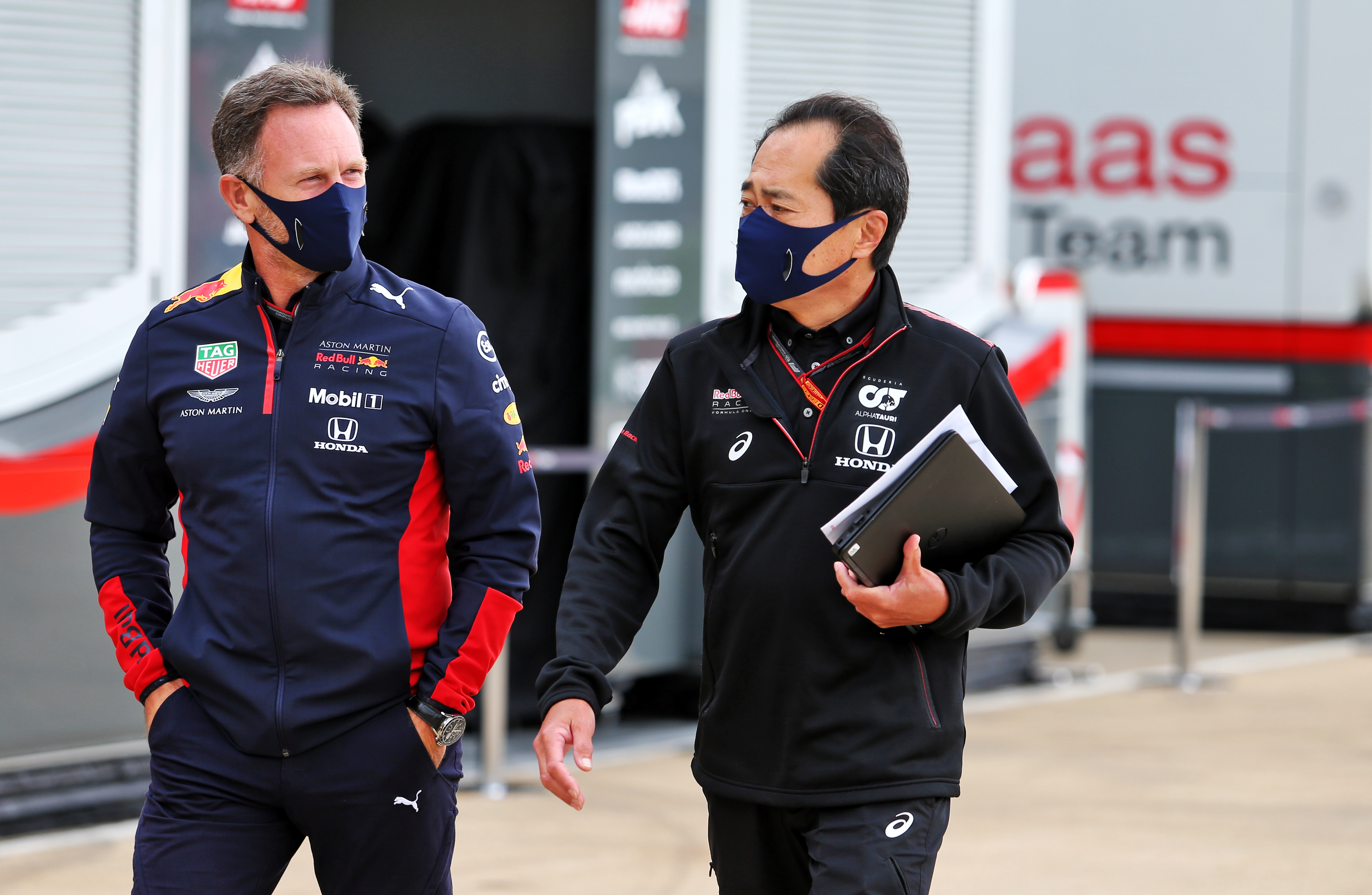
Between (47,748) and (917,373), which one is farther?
(47,748)

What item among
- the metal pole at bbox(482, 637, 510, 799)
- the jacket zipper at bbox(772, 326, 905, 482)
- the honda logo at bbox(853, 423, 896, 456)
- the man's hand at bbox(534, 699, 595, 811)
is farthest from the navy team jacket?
the metal pole at bbox(482, 637, 510, 799)

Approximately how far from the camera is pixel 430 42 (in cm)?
699

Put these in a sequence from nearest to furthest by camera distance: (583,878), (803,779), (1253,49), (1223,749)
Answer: (803,779) < (583,878) < (1223,749) < (1253,49)

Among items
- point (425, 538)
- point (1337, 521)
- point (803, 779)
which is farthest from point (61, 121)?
point (1337, 521)

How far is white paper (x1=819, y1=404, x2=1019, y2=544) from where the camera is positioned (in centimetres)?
250

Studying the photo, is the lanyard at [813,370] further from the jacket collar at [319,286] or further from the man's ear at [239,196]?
the man's ear at [239,196]

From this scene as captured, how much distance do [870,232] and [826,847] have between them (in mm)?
897

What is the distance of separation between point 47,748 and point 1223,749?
407 centimetres

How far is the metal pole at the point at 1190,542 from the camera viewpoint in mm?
7785

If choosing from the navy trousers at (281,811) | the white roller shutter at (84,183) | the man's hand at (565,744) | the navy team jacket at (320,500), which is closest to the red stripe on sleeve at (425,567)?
the navy team jacket at (320,500)

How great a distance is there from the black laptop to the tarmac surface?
97.1 inches

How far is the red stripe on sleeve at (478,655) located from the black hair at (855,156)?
752mm

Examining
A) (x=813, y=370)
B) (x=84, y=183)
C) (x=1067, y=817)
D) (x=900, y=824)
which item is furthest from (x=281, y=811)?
(x=1067, y=817)

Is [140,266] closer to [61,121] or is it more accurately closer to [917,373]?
[61,121]
